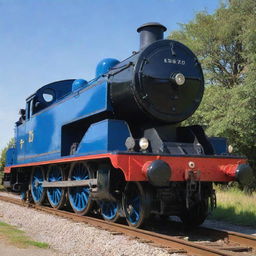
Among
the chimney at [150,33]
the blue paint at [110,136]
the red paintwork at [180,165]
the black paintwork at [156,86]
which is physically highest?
the chimney at [150,33]

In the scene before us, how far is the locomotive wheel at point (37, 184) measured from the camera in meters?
9.89

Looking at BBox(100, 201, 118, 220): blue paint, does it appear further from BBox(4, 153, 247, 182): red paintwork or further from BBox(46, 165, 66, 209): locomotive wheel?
BBox(46, 165, 66, 209): locomotive wheel

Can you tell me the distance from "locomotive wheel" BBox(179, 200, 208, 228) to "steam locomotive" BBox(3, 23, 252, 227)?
0.02 m

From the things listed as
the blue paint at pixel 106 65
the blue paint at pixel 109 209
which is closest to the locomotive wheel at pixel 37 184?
the blue paint at pixel 109 209

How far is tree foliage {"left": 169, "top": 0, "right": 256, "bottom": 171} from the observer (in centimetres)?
1415

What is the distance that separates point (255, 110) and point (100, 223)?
945cm

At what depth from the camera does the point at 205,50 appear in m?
18.9

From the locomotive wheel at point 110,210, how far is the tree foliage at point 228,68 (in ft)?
27.2

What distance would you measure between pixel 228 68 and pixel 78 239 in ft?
53.0

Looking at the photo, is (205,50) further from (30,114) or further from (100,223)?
(100,223)

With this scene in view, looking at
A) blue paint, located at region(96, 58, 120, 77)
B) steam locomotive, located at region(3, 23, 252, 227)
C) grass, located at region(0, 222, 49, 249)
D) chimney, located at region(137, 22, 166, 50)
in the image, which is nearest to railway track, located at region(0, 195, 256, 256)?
steam locomotive, located at region(3, 23, 252, 227)

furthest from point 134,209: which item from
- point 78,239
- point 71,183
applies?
point 71,183

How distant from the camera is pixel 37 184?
10109 mm

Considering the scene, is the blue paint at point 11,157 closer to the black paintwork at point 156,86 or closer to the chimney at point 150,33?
the black paintwork at point 156,86
